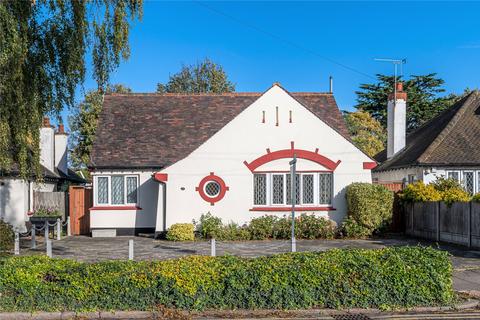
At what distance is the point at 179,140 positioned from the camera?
82.2 ft

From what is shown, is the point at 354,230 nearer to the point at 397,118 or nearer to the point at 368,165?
the point at 368,165

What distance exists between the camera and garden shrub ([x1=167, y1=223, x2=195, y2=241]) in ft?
69.2

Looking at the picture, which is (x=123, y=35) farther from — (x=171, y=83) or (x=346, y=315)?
(x=171, y=83)

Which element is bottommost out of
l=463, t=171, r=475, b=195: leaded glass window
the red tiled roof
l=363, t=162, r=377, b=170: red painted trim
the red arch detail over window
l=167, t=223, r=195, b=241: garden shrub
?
l=167, t=223, r=195, b=241: garden shrub

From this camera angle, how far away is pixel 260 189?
22.4 meters

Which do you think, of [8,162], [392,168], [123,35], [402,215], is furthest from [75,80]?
[392,168]

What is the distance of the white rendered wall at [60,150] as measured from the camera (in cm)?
3117

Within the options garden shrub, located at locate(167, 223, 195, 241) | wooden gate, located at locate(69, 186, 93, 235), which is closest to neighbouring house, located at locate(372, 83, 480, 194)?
garden shrub, located at locate(167, 223, 195, 241)

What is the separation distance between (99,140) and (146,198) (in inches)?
141

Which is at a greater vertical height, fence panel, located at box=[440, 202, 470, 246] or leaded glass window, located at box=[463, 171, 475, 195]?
leaded glass window, located at box=[463, 171, 475, 195]

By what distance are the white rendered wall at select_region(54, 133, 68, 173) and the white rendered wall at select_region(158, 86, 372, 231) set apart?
39.7ft

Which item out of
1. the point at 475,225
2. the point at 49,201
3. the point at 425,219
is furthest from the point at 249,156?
the point at 49,201

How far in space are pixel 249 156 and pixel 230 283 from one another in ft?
42.7

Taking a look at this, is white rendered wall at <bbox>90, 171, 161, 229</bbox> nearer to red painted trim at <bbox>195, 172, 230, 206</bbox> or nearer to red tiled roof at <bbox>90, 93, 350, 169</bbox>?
red tiled roof at <bbox>90, 93, 350, 169</bbox>
